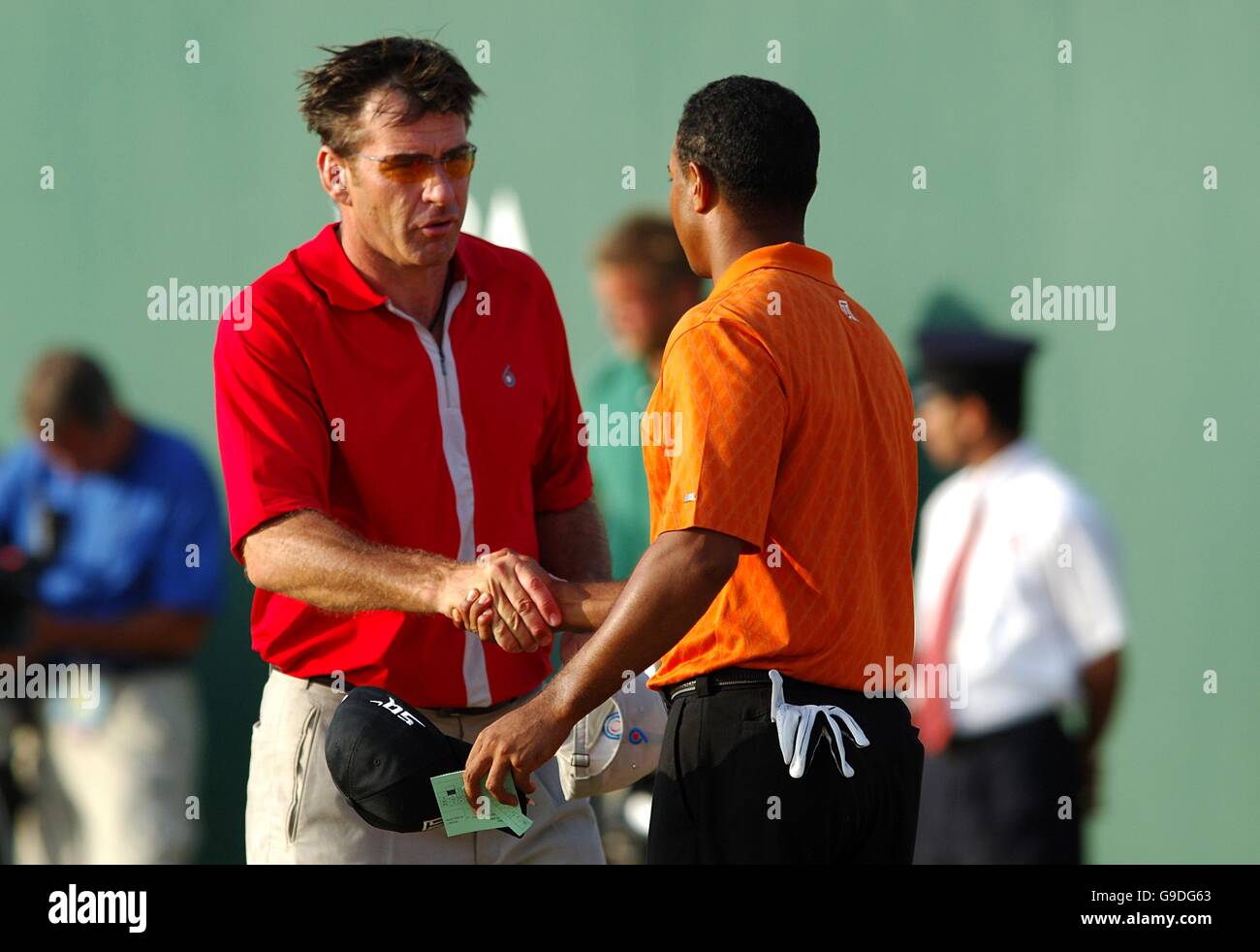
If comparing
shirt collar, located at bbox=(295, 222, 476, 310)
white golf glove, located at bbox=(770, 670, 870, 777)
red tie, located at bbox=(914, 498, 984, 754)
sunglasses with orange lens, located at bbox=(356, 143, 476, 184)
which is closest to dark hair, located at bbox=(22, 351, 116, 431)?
shirt collar, located at bbox=(295, 222, 476, 310)

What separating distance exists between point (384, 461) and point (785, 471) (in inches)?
34.2

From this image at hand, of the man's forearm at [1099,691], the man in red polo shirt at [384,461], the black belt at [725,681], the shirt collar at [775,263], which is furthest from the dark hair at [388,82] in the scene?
the man's forearm at [1099,691]

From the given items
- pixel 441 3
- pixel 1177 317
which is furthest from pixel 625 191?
pixel 1177 317

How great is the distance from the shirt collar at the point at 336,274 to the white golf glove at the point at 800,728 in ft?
3.80

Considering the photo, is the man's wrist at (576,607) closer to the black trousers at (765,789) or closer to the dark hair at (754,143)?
the black trousers at (765,789)

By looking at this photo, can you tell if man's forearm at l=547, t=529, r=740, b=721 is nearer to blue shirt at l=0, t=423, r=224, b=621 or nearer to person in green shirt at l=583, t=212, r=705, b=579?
person in green shirt at l=583, t=212, r=705, b=579

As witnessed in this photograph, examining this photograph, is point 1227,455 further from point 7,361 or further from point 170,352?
point 7,361

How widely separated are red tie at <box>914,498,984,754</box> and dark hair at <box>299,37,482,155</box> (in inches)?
93.1

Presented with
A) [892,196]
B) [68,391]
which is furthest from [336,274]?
[892,196]

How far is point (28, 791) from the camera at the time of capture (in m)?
5.33

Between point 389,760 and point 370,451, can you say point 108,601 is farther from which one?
point 389,760

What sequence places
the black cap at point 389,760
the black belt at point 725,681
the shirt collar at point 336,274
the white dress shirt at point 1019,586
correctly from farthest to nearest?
1. the white dress shirt at point 1019,586
2. the shirt collar at point 336,274
3. the black cap at point 389,760
4. the black belt at point 725,681

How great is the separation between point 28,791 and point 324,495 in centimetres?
249

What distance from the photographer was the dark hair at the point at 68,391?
17.3 feet
